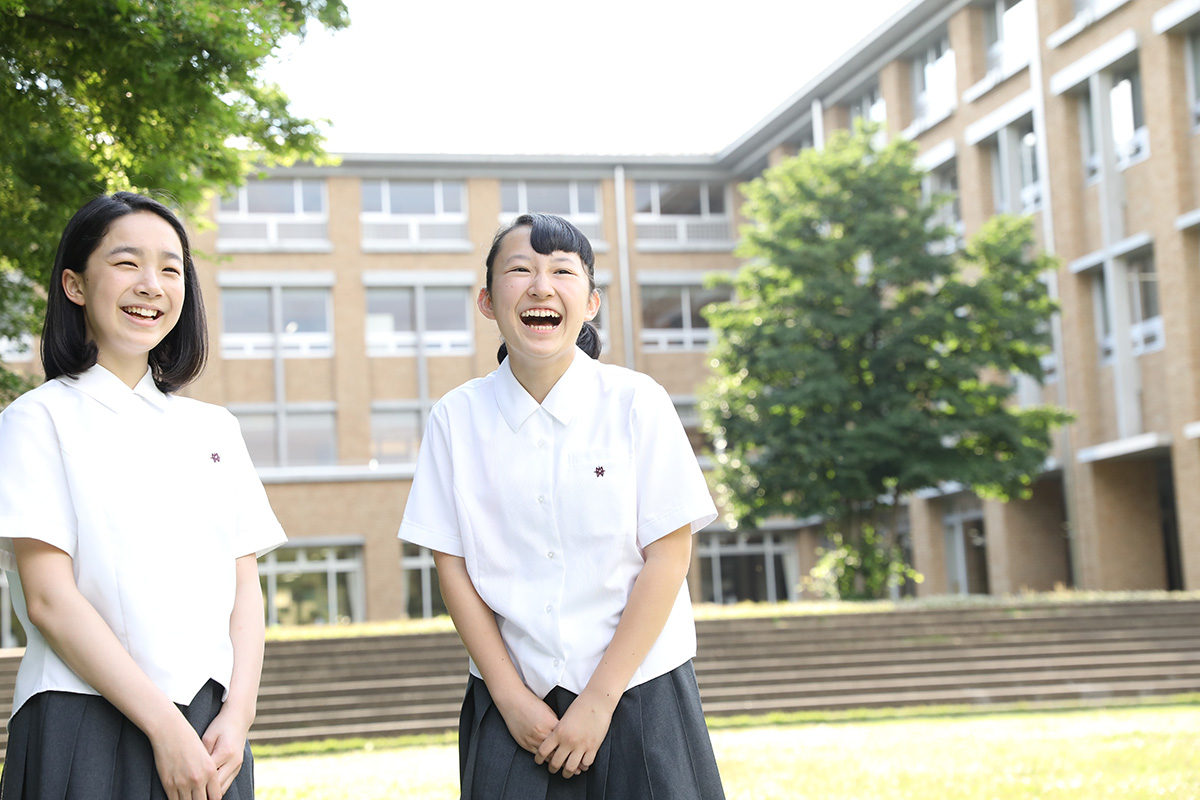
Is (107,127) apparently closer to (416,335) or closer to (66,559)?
(66,559)

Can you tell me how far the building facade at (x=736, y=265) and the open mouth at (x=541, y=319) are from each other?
21148 mm

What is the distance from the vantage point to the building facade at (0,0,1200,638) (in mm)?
23672

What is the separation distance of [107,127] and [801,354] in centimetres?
1588

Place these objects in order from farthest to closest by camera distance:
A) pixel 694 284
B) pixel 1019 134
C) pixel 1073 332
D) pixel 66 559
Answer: pixel 694 284
pixel 1019 134
pixel 1073 332
pixel 66 559

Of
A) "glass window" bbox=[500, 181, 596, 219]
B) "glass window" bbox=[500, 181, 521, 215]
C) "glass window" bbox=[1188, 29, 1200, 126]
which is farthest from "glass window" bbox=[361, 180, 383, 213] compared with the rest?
"glass window" bbox=[1188, 29, 1200, 126]

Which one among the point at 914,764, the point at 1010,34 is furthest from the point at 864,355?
the point at 914,764

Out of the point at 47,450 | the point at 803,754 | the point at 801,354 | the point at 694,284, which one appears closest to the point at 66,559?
the point at 47,450

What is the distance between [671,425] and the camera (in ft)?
9.41

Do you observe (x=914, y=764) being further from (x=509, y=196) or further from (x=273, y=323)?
(x=509, y=196)

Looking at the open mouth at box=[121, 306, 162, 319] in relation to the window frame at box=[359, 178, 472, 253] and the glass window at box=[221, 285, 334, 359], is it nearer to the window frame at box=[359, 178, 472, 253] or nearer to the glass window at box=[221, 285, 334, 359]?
the glass window at box=[221, 285, 334, 359]

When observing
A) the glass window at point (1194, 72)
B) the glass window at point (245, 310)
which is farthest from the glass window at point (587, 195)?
the glass window at point (1194, 72)

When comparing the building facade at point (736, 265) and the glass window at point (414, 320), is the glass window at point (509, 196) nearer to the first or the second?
the building facade at point (736, 265)

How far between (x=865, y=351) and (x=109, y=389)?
69.3ft

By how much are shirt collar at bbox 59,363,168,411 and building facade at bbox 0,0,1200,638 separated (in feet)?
70.8
